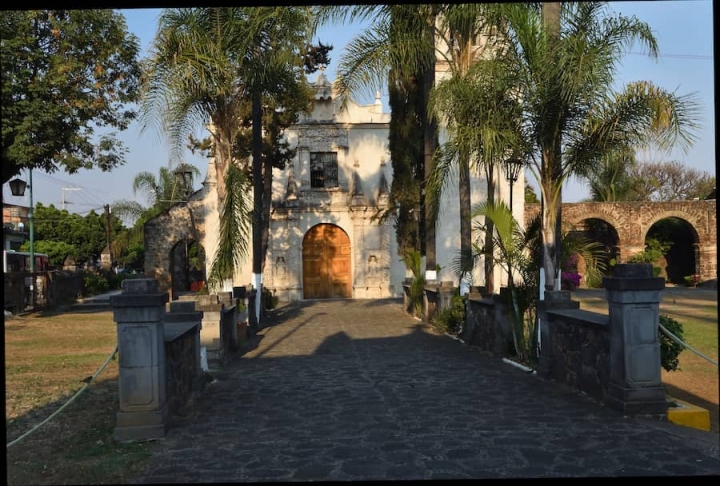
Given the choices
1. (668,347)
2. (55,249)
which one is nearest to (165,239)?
(55,249)

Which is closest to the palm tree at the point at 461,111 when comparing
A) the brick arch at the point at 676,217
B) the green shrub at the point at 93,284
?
the brick arch at the point at 676,217

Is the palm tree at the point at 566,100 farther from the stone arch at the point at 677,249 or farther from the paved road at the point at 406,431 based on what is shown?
the stone arch at the point at 677,249

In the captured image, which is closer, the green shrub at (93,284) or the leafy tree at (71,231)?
the green shrub at (93,284)

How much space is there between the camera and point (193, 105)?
482 inches

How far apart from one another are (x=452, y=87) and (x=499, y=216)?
1.95 meters

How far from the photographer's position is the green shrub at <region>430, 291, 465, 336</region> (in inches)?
539

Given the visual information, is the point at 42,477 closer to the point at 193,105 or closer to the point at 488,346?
the point at 488,346

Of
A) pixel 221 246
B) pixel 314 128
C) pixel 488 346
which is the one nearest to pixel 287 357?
pixel 221 246

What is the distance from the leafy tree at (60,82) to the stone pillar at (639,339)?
42.9 ft

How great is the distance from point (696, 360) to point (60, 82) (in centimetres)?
1440

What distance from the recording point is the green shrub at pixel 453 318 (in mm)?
13695

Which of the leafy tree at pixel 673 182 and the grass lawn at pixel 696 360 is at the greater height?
the leafy tree at pixel 673 182

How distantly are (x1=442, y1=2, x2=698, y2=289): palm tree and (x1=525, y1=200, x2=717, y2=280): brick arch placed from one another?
2234 cm

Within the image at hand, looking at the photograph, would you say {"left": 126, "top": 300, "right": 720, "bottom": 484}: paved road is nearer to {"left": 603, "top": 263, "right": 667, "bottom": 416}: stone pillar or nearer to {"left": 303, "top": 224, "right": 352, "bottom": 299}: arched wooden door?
{"left": 603, "top": 263, "right": 667, "bottom": 416}: stone pillar
